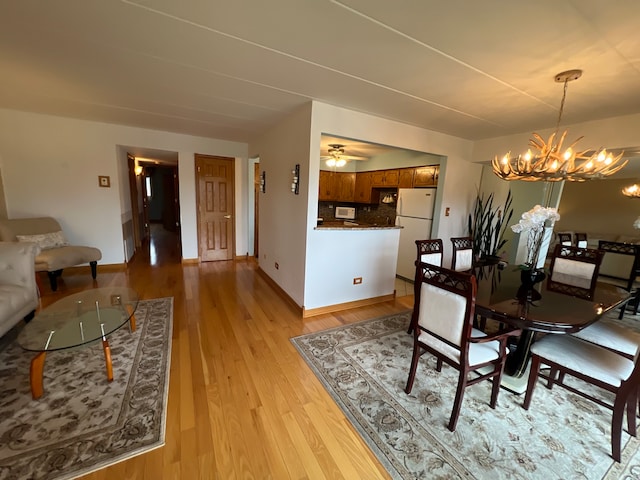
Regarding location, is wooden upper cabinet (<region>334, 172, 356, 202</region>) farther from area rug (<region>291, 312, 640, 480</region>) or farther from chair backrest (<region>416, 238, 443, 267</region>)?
area rug (<region>291, 312, 640, 480</region>)

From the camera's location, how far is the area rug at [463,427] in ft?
4.47

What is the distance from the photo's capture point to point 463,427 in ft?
5.25

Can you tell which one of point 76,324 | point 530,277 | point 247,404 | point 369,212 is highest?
point 369,212

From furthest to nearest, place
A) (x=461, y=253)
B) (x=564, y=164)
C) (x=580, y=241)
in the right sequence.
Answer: (x=580, y=241), (x=461, y=253), (x=564, y=164)

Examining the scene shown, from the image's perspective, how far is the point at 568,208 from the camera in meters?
6.68

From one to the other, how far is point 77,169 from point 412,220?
5458 mm

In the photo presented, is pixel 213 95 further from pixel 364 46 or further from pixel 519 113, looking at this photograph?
pixel 519 113

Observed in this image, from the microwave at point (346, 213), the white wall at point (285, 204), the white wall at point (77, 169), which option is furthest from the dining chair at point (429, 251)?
the white wall at point (77, 169)

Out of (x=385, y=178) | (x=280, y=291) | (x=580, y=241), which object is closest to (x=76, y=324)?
(x=280, y=291)

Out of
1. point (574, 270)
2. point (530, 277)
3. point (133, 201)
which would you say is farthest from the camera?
point (133, 201)

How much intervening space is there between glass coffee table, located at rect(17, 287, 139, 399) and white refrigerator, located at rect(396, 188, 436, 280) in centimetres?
382

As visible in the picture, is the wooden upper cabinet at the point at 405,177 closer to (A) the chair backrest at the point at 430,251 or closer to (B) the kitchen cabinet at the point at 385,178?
(B) the kitchen cabinet at the point at 385,178

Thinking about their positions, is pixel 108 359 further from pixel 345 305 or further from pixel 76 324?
pixel 345 305

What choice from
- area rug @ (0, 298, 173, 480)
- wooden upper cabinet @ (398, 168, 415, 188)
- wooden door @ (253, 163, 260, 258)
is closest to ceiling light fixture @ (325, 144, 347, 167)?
wooden upper cabinet @ (398, 168, 415, 188)
